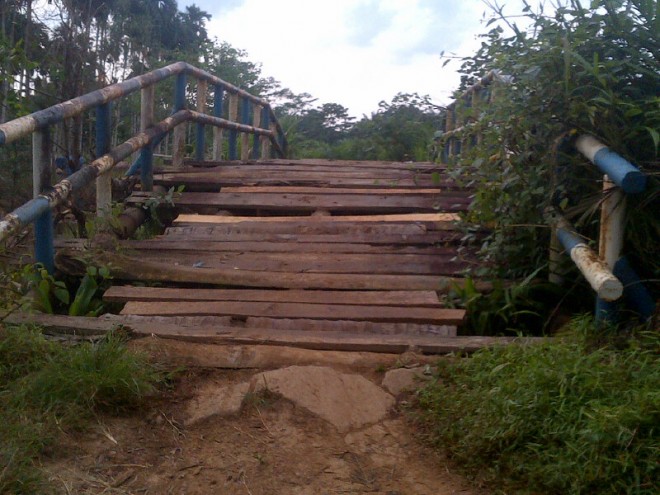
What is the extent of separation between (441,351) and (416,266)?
1.22 meters

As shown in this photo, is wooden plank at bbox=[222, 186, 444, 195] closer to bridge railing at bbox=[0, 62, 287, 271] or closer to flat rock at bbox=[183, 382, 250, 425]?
bridge railing at bbox=[0, 62, 287, 271]

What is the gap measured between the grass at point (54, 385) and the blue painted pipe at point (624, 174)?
5.35 feet

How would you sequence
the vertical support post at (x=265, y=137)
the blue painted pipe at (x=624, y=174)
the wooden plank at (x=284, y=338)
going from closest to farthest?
the blue painted pipe at (x=624, y=174)
the wooden plank at (x=284, y=338)
the vertical support post at (x=265, y=137)

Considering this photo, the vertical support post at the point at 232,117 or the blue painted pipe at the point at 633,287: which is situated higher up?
the vertical support post at the point at 232,117

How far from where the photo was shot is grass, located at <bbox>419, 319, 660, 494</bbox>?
6.35 feet

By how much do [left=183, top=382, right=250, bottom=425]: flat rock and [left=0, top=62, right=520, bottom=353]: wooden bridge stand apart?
38 cm

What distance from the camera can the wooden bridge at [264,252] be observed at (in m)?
3.23

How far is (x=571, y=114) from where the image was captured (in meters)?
2.95

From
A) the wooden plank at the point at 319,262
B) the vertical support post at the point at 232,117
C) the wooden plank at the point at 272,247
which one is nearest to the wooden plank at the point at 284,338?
the wooden plank at the point at 319,262

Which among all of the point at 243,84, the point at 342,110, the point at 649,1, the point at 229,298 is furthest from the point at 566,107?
the point at 342,110

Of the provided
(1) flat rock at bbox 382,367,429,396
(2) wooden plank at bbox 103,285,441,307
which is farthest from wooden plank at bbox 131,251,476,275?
(1) flat rock at bbox 382,367,429,396

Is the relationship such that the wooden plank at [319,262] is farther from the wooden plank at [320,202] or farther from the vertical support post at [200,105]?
the vertical support post at [200,105]

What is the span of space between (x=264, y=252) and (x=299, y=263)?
32 cm

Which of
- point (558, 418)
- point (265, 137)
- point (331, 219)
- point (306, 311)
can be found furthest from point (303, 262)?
point (265, 137)
